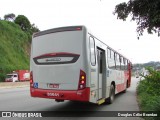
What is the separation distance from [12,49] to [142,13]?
54.9 m

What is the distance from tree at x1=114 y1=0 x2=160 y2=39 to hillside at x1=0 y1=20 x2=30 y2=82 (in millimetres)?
44858

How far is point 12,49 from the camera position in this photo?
6238 cm

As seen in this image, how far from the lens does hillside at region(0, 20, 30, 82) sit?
55841 millimetres

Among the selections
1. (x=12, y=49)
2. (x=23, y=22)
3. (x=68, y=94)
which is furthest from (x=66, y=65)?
(x=23, y=22)

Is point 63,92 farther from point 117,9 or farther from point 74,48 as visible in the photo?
point 117,9

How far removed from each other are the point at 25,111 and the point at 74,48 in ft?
11.1

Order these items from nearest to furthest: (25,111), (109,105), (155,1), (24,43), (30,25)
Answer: (155,1) → (25,111) → (109,105) → (24,43) → (30,25)

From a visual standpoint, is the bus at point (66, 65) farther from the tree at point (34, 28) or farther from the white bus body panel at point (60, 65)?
the tree at point (34, 28)

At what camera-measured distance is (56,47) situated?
1026cm

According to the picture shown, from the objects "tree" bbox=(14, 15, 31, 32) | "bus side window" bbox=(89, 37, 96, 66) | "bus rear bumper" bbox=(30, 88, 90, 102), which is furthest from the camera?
"tree" bbox=(14, 15, 31, 32)

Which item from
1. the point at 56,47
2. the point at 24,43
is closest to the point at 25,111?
the point at 56,47

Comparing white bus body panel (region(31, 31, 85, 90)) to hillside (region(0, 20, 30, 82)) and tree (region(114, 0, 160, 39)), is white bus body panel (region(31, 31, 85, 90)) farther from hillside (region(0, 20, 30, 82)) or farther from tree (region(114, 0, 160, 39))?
hillside (region(0, 20, 30, 82))

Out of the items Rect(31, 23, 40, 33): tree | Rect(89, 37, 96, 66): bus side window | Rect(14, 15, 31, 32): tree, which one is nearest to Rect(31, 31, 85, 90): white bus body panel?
Rect(89, 37, 96, 66): bus side window

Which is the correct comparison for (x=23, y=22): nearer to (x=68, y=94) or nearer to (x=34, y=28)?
(x=34, y=28)
